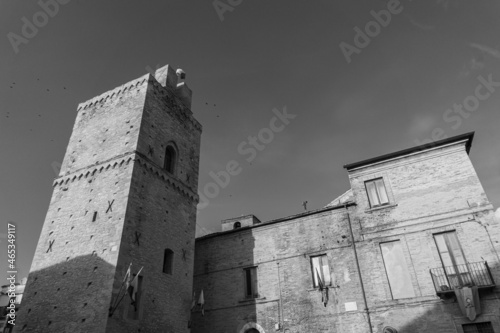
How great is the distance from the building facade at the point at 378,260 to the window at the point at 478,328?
0.11 feet

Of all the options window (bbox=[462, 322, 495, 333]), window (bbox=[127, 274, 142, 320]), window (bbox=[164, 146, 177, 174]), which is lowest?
window (bbox=[462, 322, 495, 333])

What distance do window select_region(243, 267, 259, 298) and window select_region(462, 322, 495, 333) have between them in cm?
890

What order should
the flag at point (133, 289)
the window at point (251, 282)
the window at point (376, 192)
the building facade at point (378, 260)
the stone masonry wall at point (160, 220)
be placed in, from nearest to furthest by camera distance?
1. the flag at point (133, 289)
2. the building facade at point (378, 260)
3. the stone masonry wall at point (160, 220)
4. the window at point (376, 192)
5. the window at point (251, 282)

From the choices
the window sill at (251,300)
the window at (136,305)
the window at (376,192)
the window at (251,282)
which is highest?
the window at (376,192)

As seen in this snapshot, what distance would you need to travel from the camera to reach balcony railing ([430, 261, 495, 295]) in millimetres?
13000

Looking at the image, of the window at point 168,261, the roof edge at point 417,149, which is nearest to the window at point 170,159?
the window at point 168,261

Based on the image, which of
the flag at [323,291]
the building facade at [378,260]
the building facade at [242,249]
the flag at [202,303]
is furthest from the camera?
the flag at [202,303]

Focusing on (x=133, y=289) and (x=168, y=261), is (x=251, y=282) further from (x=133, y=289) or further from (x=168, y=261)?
(x=133, y=289)

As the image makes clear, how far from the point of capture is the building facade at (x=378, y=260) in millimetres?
13602

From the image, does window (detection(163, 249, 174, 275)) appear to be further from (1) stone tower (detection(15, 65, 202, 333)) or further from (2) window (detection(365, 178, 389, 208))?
(2) window (detection(365, 178, 389, 208))

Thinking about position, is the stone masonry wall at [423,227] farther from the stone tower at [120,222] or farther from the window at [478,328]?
the stone tower at [120,222]

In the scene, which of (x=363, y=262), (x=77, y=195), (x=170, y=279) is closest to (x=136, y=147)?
(x=77, y=195)

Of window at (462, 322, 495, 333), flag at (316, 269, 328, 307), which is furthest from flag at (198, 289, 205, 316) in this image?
window at (462, 322, 495, 333)

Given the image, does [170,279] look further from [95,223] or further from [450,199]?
[450,199]
